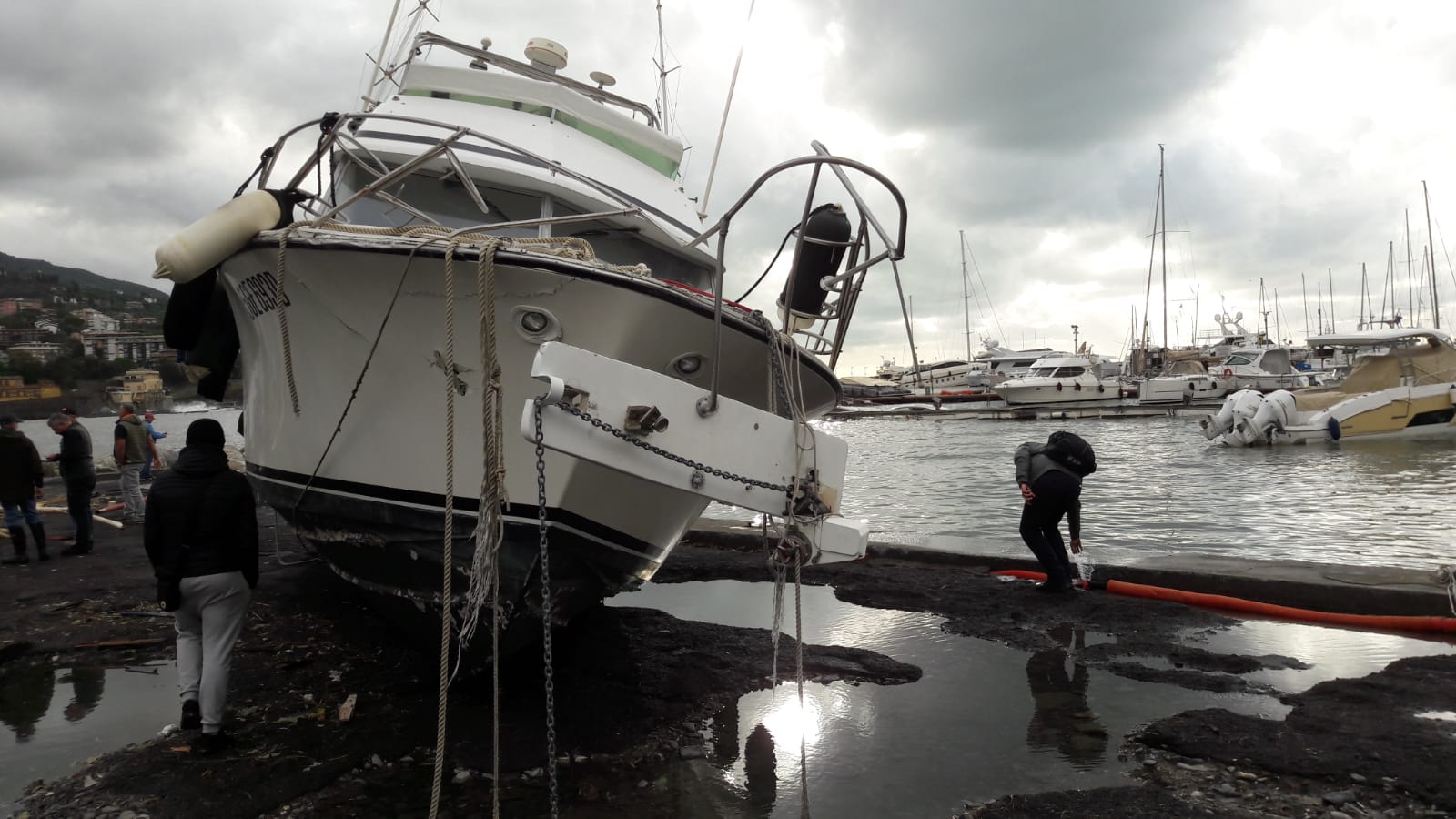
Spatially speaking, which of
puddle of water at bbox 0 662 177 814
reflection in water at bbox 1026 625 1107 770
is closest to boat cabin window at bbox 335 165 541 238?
puddle of water at bbox 0 662 177 814

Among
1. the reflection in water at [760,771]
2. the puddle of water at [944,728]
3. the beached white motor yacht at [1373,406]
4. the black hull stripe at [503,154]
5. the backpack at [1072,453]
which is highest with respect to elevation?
the black hull stripe at [503,154]

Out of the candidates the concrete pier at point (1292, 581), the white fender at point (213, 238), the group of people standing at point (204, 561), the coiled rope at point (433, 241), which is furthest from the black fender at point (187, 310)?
the concrete pier at point (1292, 581)

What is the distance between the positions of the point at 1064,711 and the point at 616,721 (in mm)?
2186

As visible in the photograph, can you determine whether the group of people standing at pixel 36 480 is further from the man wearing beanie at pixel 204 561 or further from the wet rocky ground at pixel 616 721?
the man wearing beanie at pixel 204 561

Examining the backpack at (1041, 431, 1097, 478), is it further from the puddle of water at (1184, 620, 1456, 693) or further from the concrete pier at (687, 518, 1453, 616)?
the puddle of water at (1184, 620, 1456, 693)

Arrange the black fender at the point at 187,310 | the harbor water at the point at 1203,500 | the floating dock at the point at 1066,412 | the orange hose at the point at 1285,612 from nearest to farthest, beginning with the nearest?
the orange hose at the point at 1285,612 → the black fender at the point at 187,310 → the harbor water at the point at 1203,500 → the floating dock at the point at 1066,412

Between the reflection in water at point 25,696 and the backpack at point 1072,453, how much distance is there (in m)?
6.18

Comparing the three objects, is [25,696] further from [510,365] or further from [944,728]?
[944,728]

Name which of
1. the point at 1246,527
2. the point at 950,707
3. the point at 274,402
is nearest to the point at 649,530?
the point at 950,707

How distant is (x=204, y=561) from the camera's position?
11.5 feet

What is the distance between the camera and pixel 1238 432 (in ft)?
64.5

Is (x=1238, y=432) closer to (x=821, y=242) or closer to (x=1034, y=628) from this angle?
(x=1034, y=628)

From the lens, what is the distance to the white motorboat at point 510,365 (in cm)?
307

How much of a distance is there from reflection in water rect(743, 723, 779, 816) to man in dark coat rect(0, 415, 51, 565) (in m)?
7.44
